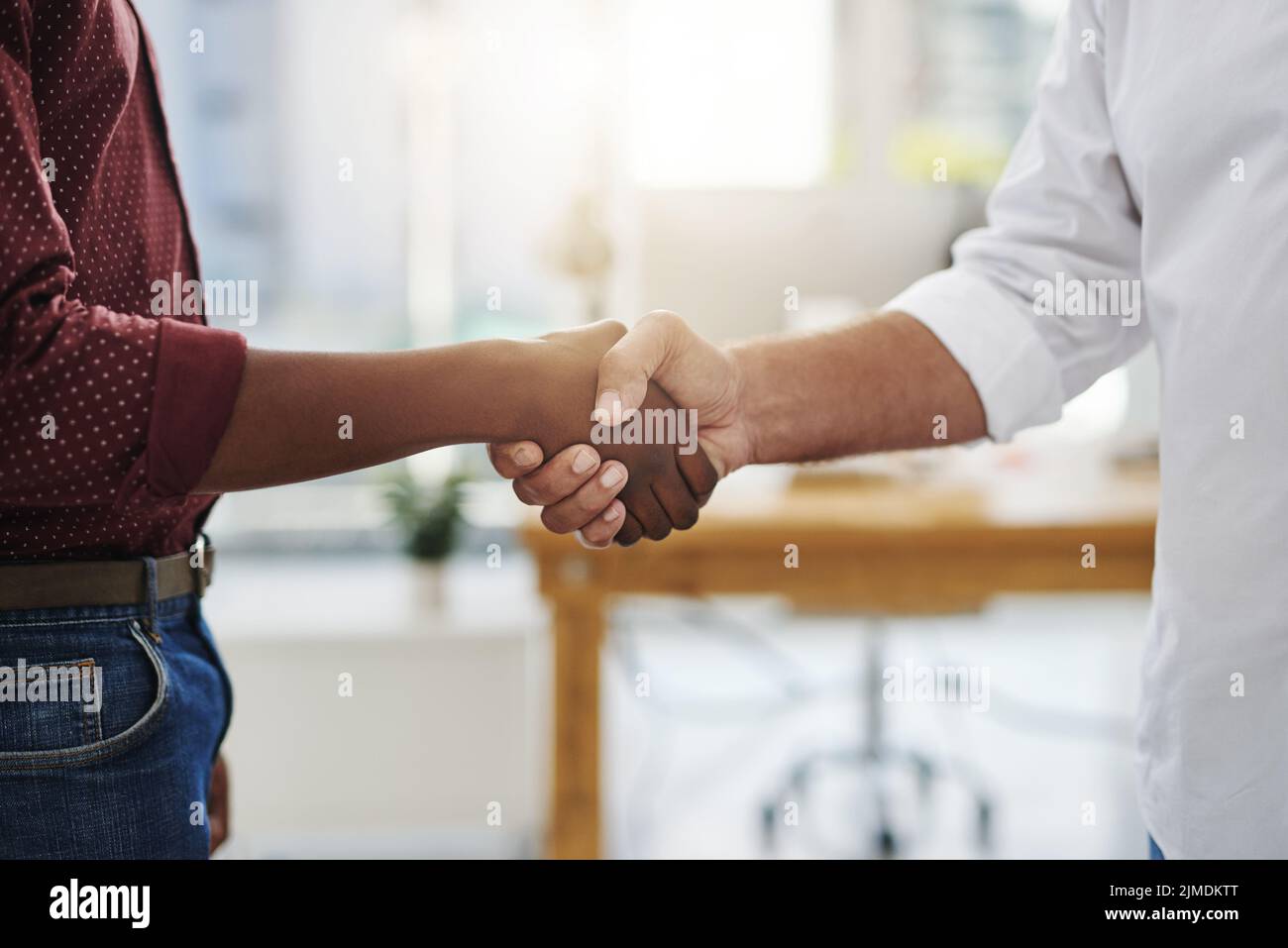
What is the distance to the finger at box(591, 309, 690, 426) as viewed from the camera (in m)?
0.89

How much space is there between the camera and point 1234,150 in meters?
0.73

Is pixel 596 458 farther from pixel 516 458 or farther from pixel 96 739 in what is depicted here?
pixel 96 739

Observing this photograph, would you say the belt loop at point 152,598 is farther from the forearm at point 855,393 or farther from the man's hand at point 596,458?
the forearm at point 855,393

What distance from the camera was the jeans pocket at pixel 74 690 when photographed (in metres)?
0.64

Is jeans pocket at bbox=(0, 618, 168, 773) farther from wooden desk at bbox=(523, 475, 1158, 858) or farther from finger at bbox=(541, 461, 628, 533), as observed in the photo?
wooden desk at bbox=(523, 475, 1158, 858)

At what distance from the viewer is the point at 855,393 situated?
101cm

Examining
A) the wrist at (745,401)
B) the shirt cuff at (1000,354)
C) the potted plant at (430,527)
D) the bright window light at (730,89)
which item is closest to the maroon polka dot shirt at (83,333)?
the wrist at (745,401)

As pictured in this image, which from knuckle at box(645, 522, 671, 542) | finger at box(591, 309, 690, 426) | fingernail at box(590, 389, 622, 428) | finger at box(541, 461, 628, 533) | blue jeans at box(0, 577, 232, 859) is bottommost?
blue jeans at box(0, 577, 232, 859)

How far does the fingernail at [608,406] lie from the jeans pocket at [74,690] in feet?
1.25

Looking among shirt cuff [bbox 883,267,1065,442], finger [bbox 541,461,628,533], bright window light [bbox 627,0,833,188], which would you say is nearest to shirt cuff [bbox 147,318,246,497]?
finger [bbox 541,461,628,533]

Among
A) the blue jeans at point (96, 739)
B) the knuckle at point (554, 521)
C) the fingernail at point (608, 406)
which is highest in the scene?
the fingernail at point (608, 406)

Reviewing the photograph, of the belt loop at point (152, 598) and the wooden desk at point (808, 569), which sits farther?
the wooden desk at point (808, 569)
